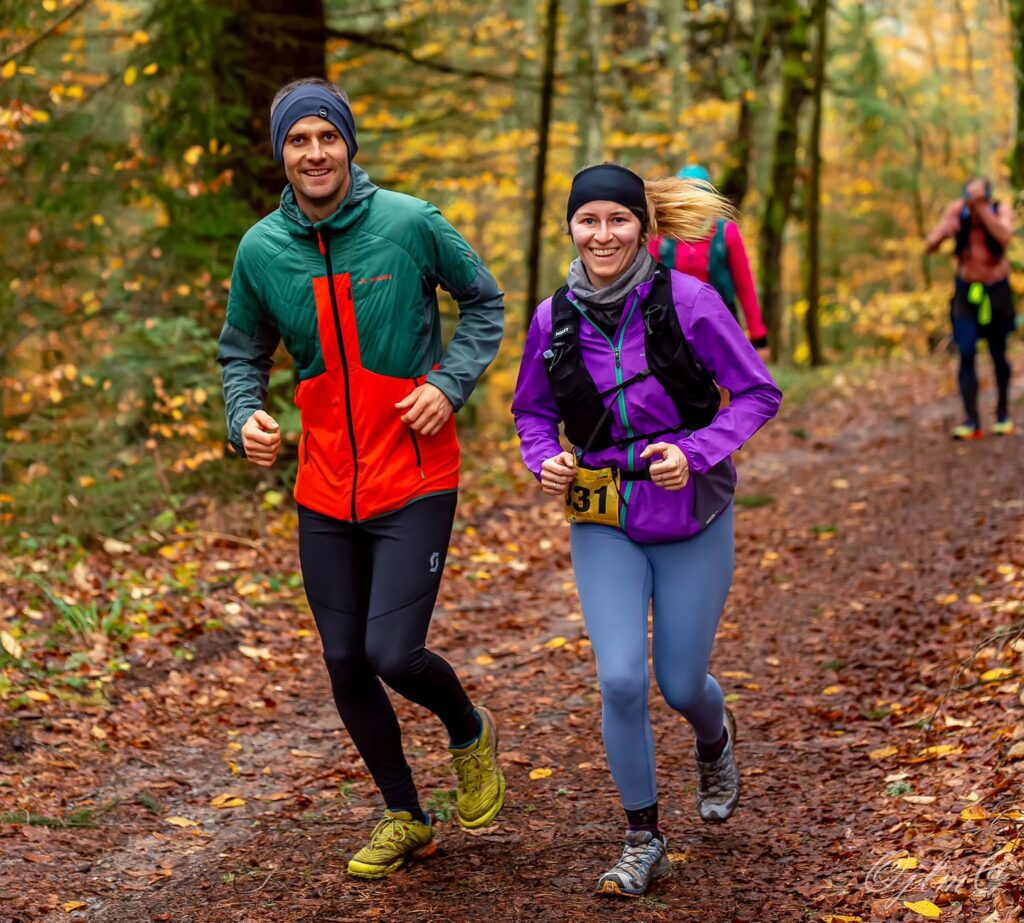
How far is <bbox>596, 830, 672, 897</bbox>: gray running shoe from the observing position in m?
3.94

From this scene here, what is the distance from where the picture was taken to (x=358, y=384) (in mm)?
3971

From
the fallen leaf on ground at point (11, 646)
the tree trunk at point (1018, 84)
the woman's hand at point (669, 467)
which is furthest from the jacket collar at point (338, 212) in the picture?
the tree trunk at point (1018, 84)

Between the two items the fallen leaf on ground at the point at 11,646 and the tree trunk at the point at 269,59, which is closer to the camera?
the fallen leaf on ground at the point at 11,646

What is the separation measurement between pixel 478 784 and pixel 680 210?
2269 millimetres

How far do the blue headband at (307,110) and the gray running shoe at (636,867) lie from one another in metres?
2.62

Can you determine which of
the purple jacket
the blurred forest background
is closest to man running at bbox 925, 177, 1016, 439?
the blurred forest background

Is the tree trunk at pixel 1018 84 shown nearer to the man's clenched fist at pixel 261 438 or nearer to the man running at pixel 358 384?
the man running at pixel 358 384

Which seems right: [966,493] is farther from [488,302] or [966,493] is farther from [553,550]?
[488,302]

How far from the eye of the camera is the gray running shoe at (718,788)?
4.59m

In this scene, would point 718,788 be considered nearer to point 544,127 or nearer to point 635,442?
point 635,442

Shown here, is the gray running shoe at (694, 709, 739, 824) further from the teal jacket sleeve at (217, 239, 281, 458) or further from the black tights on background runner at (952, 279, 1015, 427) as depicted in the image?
the black tights on background runner at (952, 279, 1015, 427)

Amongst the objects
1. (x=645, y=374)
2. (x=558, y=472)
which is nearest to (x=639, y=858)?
(x=558, y=472)

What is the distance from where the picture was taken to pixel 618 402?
12.8 feet

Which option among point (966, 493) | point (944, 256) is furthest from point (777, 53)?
point (966, 493)
